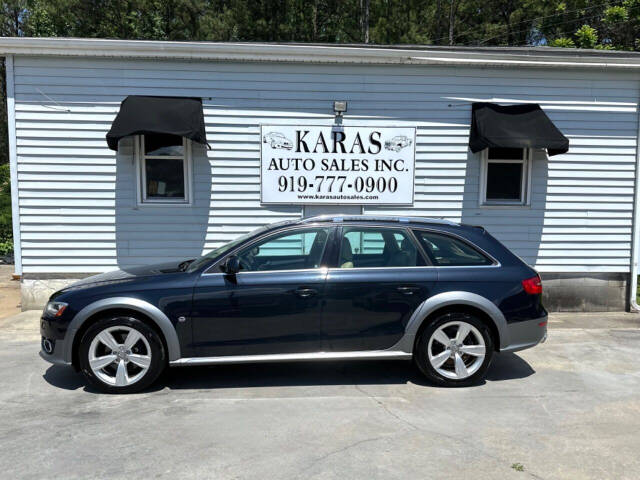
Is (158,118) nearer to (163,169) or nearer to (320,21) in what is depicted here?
(163,169)

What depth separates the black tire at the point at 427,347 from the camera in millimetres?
4562

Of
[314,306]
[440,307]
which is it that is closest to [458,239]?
[440,307]

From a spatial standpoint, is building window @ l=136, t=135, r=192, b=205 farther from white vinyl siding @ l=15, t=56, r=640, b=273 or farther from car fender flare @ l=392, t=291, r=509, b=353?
car fender flare @ l=392, t=291, r=509, b=353

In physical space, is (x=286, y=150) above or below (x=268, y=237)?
above

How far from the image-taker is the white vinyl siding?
7.48 metres

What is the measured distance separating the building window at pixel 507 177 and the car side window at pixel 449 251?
3.55m

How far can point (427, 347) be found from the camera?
4562mm

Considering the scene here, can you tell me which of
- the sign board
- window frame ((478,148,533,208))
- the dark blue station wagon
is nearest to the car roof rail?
the dark blue station wagon

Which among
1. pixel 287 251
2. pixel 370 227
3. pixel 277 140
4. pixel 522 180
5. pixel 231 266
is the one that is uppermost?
pixel 277 140

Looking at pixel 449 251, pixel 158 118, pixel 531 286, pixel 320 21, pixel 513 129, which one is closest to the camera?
pixel 531 286

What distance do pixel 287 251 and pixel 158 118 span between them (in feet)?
12.0

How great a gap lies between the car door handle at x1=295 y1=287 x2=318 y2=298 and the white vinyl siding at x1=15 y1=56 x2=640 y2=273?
358cm

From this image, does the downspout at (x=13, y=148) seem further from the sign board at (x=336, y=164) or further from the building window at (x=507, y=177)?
the building window at (x=507, y=177)

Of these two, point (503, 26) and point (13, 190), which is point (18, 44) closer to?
point (13, 190)
